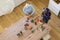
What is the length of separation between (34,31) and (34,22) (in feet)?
0.49

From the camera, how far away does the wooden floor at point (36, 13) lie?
2295mm

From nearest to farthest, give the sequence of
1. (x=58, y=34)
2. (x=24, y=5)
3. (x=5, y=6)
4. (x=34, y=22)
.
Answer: (x=34, y=22) → (x=58, y=34) → (x=5, y=6) → (x=24, y=5)

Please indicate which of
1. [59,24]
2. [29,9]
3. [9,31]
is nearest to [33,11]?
[29,9]

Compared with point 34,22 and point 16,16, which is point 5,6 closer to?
point 16,16

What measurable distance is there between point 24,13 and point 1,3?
453 millimetres

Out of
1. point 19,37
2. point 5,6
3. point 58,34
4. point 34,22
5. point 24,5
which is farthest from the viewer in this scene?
point 24,5

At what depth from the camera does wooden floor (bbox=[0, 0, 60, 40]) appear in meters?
2.29

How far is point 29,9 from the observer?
2387 mm

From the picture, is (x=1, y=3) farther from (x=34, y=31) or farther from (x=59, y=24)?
(x=59, y=24)

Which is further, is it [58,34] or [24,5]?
[24,5]

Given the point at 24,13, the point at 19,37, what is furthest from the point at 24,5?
the point at 19,37

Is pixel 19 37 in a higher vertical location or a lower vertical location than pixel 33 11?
lower

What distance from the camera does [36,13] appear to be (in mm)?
2498

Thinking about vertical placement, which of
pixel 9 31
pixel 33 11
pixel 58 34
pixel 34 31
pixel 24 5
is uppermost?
pixel 24 5
